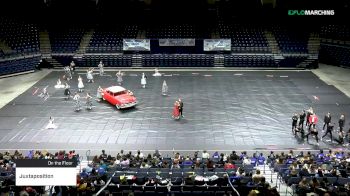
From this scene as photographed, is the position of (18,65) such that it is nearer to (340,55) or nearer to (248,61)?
(248,61)

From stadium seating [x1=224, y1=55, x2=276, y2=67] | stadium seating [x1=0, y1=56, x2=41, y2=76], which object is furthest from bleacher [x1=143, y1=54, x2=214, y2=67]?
stadium seating [x1=0, y1=56, x2=41, y2=76]

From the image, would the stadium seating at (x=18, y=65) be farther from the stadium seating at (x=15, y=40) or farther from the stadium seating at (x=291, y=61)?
the stadium seating at (x=291, y=61)

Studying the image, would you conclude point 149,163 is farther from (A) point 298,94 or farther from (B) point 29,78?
(B) point 29,78

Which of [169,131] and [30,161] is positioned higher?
[30,161]

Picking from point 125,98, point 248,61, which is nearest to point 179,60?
point 248,61

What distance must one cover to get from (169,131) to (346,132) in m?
11.7

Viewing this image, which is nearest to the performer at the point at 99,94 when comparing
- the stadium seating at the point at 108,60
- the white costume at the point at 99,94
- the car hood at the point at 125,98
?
the white costume at the point at 99,94

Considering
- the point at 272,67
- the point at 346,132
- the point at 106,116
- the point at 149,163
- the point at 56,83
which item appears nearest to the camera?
the point at 149,163

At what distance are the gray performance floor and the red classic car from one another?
507mm

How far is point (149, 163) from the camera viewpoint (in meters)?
20.6

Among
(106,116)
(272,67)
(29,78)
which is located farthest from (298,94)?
(29,78)

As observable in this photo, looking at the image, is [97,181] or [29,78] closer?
[97,181]

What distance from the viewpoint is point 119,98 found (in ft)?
107

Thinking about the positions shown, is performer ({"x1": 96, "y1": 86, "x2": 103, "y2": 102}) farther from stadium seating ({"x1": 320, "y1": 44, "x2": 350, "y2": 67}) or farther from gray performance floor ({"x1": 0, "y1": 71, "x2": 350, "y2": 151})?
stadium seating ({"x1": 320, "y1": 44, "x2": 350, "y2": 67})
